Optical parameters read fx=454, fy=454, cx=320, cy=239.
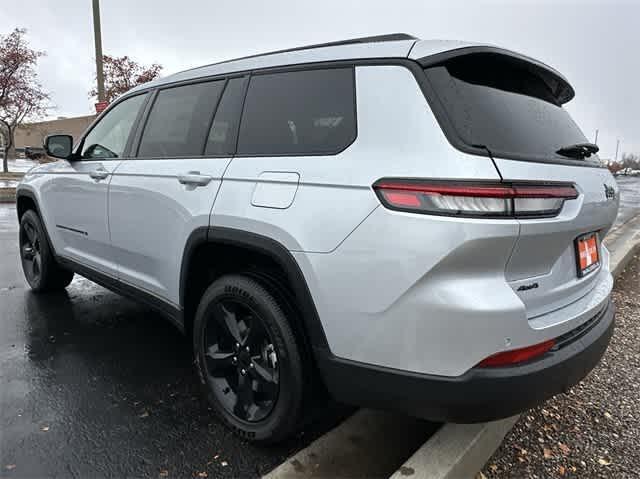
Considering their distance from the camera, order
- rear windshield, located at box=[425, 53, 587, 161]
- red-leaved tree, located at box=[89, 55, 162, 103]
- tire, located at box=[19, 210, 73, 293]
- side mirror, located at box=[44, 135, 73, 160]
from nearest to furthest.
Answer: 1. rear windshield, located at box=[425, 53, 587, 161]
2. side mirror, located at box=[44, 135, 73, 160]
3. tire, located at box=[19, 210, 73, 293]
4. red-leaved tree, located at box=[89, 55, 162, 103]

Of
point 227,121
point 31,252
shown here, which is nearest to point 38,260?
point 31,252

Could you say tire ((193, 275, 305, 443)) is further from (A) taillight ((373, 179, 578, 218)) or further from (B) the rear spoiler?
(B) the rear spoiler

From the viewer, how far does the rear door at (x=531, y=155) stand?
169 cm

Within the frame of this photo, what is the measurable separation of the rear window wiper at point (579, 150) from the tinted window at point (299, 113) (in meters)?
0.99

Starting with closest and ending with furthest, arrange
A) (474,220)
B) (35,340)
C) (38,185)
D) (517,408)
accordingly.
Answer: (474,220), (517,408), (35,340), (38,185)

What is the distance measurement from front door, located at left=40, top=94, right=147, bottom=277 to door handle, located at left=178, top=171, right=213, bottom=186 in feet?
3.32

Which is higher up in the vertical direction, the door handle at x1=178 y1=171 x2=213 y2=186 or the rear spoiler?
the rear spoiler

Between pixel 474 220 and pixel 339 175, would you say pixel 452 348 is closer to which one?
pixel 474 220

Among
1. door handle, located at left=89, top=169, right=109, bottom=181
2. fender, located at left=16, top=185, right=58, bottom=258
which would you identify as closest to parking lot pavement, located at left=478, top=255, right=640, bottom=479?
door handle, located at left=89, top=169, right=109, bottom=181

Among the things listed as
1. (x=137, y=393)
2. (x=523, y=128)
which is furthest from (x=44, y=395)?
(x=523, y=128)

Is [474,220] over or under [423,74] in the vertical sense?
under

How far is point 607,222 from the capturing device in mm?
2277

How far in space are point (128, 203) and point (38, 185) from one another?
6.05ft

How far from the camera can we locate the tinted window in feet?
6.50
